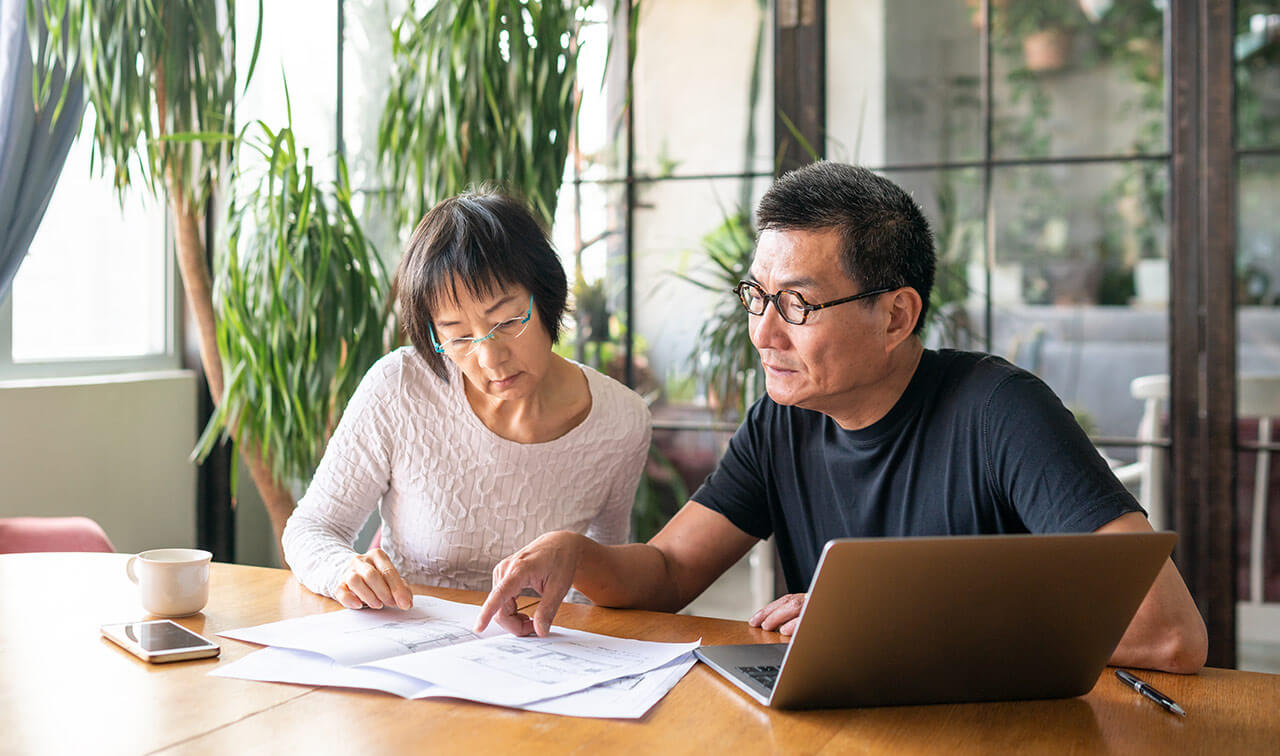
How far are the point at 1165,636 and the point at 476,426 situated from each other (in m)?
1.08

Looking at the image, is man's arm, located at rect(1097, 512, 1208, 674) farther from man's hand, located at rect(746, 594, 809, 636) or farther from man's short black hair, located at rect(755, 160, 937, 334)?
man's short black hair, located at rect(755, 160, 937, 334)

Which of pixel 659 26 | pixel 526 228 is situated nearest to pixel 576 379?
pixel 526 228

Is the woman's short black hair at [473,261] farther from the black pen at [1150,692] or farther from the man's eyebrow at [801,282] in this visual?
the black pen at [1150,692]

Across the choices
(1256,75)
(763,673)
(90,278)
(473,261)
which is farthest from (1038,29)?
(90,278)

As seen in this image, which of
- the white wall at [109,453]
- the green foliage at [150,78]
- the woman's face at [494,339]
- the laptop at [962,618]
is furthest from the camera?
the white wall at [109,453]

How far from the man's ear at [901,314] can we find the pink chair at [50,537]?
5.36ft

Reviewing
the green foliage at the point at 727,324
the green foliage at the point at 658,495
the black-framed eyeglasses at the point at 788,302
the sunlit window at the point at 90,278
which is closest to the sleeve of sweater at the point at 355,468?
the black-framed eyeglasses at the point at 788,302

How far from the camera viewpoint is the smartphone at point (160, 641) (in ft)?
3.83

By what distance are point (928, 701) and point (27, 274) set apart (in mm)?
2938

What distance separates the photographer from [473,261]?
1.70 metres

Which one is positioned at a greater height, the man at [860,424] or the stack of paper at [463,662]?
the man at [860,424]

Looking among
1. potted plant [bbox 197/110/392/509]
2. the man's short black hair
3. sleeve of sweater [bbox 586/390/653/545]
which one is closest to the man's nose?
the man's short black hair

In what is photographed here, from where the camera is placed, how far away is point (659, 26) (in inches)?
125

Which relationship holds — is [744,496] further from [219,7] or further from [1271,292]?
[219,7]
